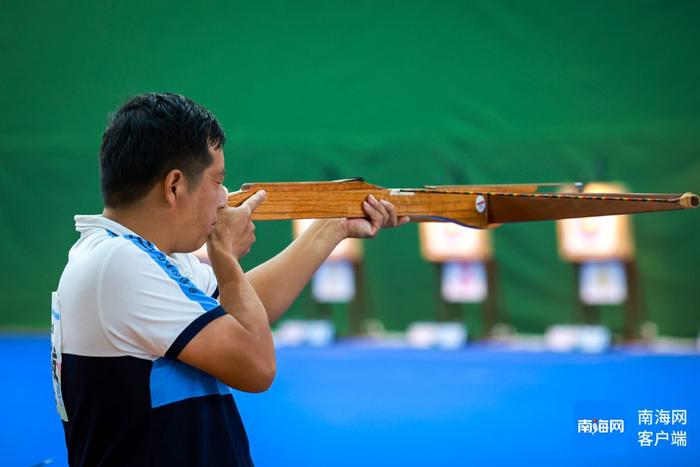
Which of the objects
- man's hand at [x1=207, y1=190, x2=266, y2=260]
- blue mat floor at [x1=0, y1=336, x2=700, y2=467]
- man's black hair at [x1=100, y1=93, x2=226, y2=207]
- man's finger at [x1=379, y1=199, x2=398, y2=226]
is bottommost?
blue mat floor at [x1=0, y1=336, x2=700, y2=467]

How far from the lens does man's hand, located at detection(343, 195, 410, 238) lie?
1642 mm

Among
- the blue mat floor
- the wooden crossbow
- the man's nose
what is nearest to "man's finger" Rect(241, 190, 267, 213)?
the wooden crossbow

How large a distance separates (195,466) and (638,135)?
4.30 metres

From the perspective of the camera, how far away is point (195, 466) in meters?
1.12

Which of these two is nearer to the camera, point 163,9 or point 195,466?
point 195,466

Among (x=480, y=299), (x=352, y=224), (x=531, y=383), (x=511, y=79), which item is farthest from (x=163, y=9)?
(x=352, y=224)

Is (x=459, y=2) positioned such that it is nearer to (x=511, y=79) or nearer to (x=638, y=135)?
(x=511, y=79)

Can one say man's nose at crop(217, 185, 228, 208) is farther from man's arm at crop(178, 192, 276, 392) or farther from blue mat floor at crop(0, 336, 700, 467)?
blue mat floor at crop(0, 336, 700, 467)

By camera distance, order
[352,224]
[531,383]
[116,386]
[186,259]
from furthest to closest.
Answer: [531,383]
[352,224]
[186,259]
[116,386]

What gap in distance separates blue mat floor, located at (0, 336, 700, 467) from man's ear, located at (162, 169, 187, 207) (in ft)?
5.09

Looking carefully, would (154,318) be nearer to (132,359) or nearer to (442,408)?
(132,359)

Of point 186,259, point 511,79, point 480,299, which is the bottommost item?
point 186,259

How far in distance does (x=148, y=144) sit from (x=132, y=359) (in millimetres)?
266

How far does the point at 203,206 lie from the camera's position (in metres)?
1.20
